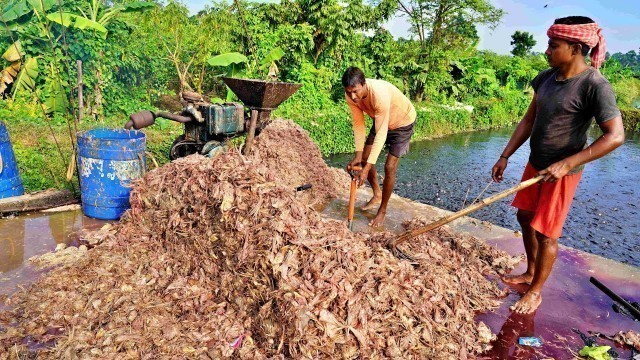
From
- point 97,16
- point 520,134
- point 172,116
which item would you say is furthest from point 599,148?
point 97,16

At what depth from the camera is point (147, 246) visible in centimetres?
340

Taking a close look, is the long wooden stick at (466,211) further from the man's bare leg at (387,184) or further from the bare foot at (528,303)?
the man's bare leg at (387,184)

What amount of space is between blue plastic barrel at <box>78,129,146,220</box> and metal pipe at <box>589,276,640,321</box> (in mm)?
4381

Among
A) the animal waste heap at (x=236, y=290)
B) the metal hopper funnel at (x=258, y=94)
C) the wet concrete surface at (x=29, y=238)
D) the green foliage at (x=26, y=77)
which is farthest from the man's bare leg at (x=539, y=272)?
the green foliage at (x=26, y=77)

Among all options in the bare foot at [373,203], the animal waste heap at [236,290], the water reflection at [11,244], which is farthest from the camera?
the bare foot at [373,203]

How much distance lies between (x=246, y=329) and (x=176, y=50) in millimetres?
10291

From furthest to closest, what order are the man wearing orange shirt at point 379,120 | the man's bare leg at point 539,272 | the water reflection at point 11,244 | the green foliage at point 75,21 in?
the green foliage at point 75,21 < the man wearing orange shirt at point 379,120 < the water reflection at point 11,244 < the man's bare leg at point 539,272

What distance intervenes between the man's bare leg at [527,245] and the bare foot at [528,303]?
37 cm

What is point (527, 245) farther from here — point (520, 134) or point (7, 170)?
point (7, 170)

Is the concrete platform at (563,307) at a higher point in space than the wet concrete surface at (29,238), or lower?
higher

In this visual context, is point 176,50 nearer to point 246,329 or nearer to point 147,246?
point 147,246

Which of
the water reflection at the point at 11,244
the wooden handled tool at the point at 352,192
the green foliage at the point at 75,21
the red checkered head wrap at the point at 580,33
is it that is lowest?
the water reflection at the point at 11,244

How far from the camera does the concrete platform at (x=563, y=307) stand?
2863 mm

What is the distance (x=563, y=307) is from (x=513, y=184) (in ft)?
23.4
